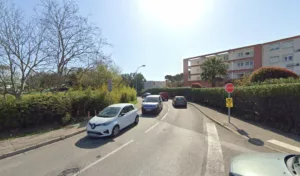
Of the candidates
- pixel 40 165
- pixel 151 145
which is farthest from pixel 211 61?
pixel 40 165

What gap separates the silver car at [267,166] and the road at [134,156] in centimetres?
161

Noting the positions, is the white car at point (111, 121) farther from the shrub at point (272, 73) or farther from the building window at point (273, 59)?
the building window at point (273, 59)

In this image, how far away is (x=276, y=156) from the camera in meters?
3.36

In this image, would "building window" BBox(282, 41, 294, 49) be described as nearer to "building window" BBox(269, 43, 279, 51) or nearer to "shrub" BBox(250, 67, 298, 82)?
"building window" BBox(269, 43, 279, 51)

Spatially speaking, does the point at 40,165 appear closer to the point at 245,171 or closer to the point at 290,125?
the point at 245,171

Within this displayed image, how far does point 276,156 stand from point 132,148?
4857 millimetres

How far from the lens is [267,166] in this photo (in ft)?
9.76

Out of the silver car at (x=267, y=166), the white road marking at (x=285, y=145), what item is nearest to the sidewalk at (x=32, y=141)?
the silver car at (x=267, y=166)

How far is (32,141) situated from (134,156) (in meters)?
5.08

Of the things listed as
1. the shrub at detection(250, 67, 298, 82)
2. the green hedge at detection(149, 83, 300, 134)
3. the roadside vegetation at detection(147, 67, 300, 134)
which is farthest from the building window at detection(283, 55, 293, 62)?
the green hedge at detection(149, 83, 300, 134)

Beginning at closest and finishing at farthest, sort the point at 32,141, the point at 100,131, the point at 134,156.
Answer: the point at 134,156 → the point at 32,141 → the point at 100,131

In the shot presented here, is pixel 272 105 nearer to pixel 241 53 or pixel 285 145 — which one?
pixel 285 145

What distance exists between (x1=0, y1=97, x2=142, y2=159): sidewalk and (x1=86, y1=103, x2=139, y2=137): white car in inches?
56.4

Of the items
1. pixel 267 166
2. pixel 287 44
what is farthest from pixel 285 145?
pixel 287 44
